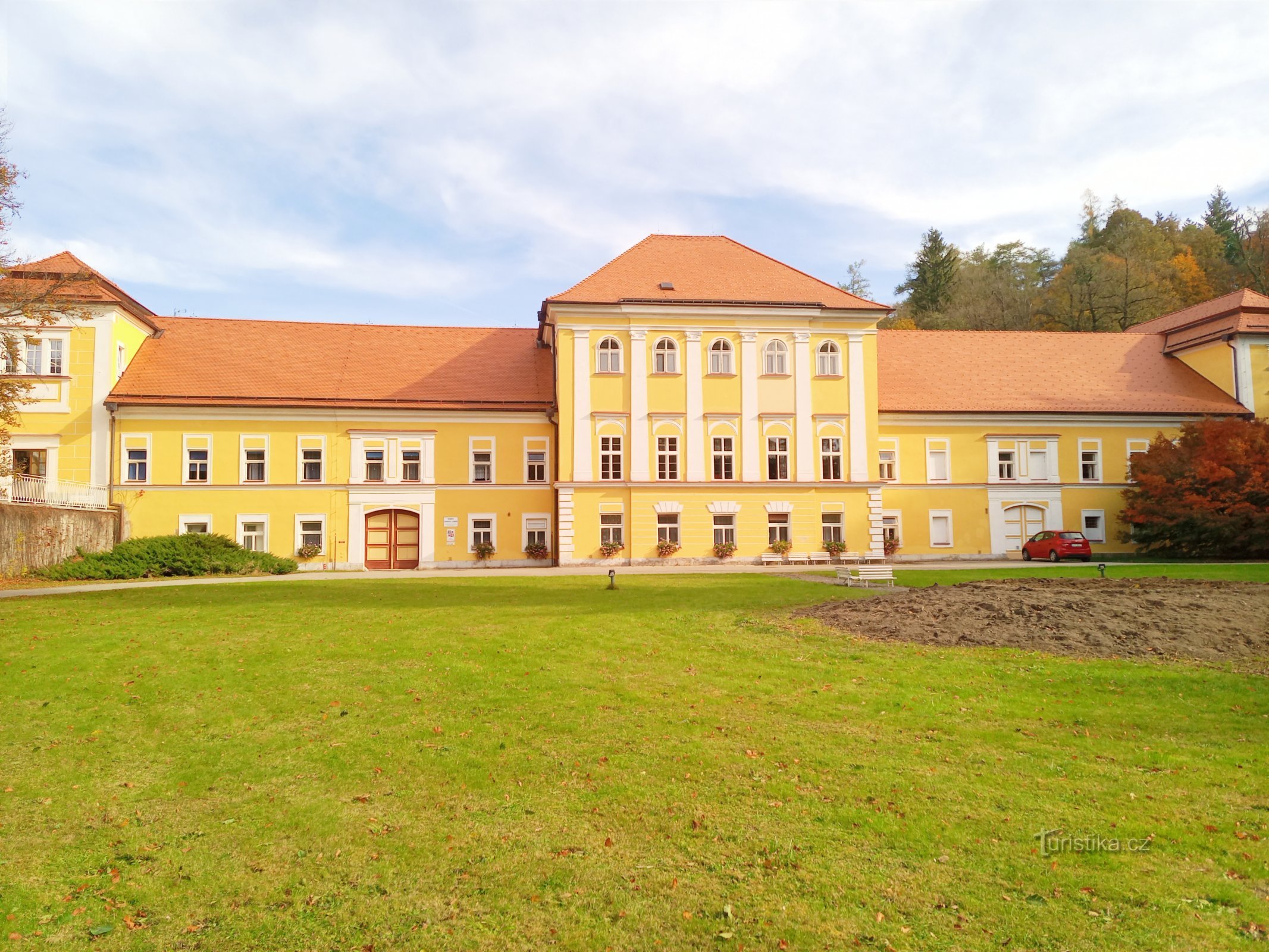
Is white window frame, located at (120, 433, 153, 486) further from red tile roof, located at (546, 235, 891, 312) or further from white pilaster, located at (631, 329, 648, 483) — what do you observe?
white pilaster, located at (631, 329, 648, 483)

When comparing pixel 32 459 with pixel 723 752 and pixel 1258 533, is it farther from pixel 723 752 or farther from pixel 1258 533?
pixel 1258 533

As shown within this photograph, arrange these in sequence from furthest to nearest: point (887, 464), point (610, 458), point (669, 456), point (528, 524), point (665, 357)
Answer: point (887, 464) < point (528, 524) < point (665, 357) < point (669, 456) < point (610, 458)

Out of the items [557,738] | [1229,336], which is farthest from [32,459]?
[1229,336]

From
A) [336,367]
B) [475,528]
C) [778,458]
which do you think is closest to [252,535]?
[336,367]

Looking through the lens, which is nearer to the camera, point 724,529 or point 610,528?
point 610,528

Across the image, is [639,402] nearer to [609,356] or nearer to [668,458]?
[609,356]

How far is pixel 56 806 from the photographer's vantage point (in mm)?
6203

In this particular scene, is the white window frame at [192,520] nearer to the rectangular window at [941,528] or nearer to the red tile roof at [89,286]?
the red tile roof at [89,286]

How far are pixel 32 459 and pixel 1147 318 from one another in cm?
6411

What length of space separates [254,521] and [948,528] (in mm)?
30546

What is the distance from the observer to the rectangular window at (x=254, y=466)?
113ft

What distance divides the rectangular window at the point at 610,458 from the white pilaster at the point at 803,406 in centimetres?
760

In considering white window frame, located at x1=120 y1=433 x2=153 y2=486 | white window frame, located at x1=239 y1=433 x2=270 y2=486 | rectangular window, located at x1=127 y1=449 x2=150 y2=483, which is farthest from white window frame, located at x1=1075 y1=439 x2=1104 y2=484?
rectangular window, located at x1=127 y1=449 x2=150 y2=483

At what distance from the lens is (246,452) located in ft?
113
